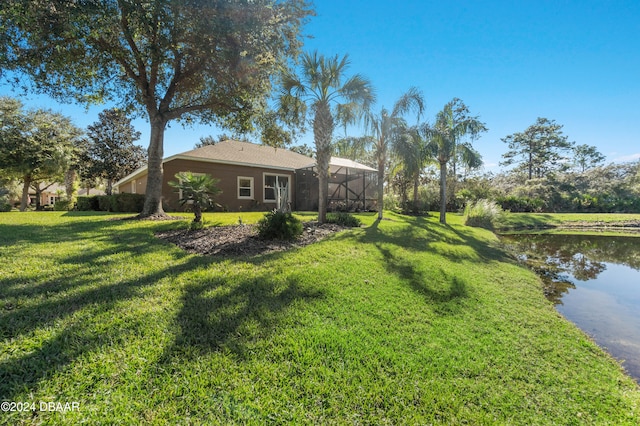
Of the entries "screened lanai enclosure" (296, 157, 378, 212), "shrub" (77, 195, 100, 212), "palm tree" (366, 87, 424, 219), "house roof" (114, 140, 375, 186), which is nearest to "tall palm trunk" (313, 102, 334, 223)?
"palm tree" (366, 87, 424, 219)

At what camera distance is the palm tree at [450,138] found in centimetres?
1482

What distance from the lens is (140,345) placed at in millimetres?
2443

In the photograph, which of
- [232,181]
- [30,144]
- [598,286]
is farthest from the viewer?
[30,144]

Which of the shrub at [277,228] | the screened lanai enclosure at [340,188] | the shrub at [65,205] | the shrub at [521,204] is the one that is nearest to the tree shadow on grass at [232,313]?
the shrub at [277,228]

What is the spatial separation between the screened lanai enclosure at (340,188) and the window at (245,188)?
3510mm

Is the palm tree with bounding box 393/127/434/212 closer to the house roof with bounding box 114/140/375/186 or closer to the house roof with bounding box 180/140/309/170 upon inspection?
the house roof with bounding box 114/140/375/186

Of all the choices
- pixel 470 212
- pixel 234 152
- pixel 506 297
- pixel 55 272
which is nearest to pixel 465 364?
pixel 506 297

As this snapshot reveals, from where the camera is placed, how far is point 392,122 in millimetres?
13469

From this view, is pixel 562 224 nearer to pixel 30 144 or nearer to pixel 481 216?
pixel 481 216

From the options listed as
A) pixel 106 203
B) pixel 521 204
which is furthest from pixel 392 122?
pixel 521 204

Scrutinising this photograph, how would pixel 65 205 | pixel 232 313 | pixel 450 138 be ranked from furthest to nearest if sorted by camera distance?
pixel 65 205, pixel 450 138, pixel 232 313

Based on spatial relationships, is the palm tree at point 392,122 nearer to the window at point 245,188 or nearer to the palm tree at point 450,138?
the palm tree at point 450,138

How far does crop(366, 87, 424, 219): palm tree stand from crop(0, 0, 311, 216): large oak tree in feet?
17.1

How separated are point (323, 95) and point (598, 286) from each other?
9.77m
